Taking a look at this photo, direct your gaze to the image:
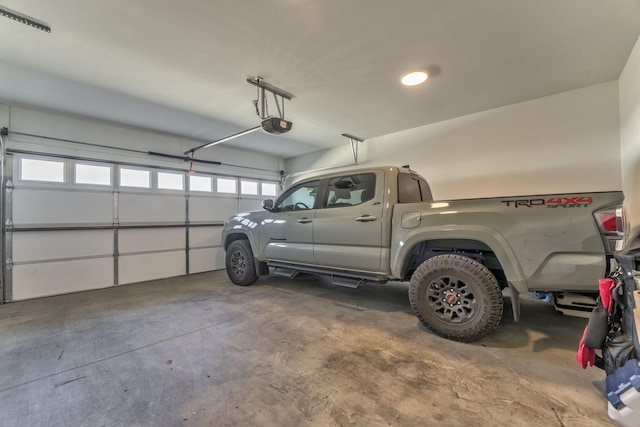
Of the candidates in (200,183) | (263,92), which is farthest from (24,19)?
(200,183)

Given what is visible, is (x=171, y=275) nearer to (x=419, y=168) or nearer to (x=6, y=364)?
(x=6, y=364)

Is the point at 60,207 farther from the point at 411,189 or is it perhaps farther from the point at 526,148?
the point at 526,148

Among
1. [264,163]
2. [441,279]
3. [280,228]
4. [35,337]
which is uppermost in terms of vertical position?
[264,163]

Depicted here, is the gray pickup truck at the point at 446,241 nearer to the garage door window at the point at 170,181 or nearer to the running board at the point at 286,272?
the running board at the point at 286,272

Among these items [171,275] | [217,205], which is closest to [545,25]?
[217,205]

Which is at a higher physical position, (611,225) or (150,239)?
(611,225)

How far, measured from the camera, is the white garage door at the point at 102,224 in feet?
14.0

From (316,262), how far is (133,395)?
2308mm

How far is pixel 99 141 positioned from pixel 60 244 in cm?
199

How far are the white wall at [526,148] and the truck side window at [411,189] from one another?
53.4 inches

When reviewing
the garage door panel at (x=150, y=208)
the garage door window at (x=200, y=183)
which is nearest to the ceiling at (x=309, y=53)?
the garage door panel at (x=150, y=208)

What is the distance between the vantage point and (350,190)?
3525 mm

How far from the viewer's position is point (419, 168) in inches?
207

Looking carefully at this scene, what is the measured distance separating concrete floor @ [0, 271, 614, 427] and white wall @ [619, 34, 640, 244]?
149 centimetres
